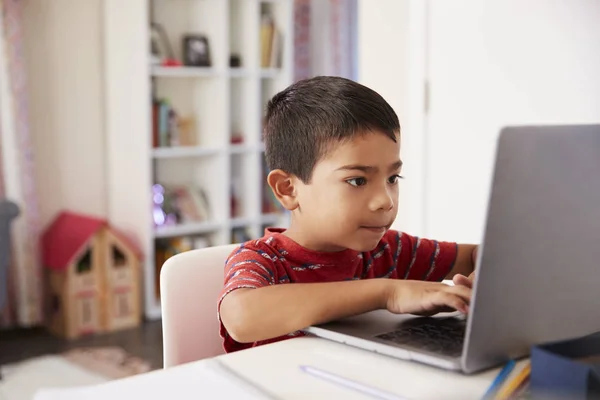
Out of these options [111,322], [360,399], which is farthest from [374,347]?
[111,322]

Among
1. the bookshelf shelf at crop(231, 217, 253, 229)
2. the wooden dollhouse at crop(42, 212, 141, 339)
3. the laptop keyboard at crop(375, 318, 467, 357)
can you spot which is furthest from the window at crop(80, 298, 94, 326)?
the laptop keyboard at crop(375, 318, 467, 357)

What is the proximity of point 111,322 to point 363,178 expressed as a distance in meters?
2.97

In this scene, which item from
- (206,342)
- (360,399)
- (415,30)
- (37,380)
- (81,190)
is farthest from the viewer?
(81,190)

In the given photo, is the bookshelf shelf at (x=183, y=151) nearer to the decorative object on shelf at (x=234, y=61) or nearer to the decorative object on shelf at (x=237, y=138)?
the decorative object on shelf at (x=237, y=138)

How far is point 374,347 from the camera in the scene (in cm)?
91

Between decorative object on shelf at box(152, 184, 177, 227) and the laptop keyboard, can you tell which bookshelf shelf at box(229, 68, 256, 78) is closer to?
decorative object on shelf at box(152, 184, 177, 227)

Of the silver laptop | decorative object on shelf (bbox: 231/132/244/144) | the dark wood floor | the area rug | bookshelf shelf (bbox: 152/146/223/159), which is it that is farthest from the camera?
decorative object on shelf (bbox: 231/132/244/144)

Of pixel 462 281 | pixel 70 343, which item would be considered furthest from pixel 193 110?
pixel 462 281

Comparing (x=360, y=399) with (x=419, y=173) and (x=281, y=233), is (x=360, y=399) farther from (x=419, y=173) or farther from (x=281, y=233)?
(x=419, y=173)

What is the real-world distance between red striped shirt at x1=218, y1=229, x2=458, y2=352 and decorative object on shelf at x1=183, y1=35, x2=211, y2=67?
2.96 metres

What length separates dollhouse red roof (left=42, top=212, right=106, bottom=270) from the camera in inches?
146

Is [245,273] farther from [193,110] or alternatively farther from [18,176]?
[193,110]

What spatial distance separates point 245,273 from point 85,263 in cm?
294

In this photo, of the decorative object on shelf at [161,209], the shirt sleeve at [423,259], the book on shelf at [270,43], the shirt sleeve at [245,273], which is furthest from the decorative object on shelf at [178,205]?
the shirt sleeve at [245,273]
